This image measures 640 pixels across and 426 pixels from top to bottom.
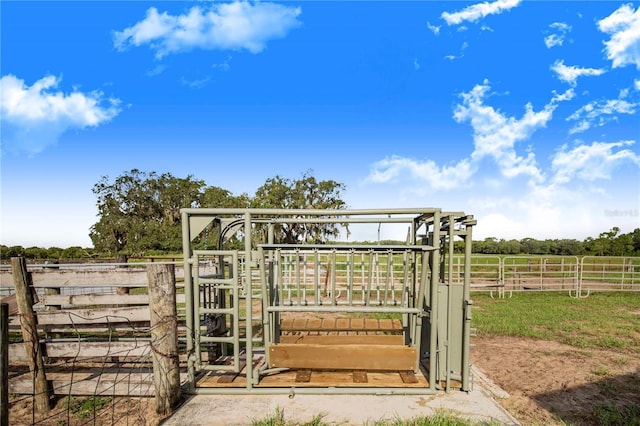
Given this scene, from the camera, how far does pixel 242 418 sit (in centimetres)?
382

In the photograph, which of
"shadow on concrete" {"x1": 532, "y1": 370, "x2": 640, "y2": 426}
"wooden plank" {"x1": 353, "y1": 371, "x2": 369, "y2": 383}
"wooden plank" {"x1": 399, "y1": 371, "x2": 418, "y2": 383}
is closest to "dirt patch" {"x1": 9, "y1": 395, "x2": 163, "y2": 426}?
"wooden plank" {"x1": 353, "y1": 371, "x2": 369, "y2": 383}

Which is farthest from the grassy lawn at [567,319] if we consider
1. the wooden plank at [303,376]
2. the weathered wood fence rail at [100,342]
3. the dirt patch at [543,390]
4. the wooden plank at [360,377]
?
the weathered wood fence rail at [100,342]

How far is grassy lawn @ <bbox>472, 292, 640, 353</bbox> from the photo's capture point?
7.85m

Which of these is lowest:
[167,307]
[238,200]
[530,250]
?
[530,250]

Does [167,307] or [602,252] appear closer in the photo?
[167,307]

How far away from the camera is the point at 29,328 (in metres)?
4.30

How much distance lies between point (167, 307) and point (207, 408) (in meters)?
1.28

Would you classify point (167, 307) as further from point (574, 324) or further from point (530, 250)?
point (530, 250)

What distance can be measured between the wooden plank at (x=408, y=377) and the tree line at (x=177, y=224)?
24.0 metres

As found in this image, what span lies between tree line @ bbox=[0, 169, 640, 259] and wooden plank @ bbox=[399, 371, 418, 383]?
24034 millimetres

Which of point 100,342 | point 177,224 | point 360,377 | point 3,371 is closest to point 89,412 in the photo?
point 100,342

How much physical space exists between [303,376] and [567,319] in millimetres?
8974

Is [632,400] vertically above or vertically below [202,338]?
below

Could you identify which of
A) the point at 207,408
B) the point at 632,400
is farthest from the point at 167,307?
the point at 632,400
